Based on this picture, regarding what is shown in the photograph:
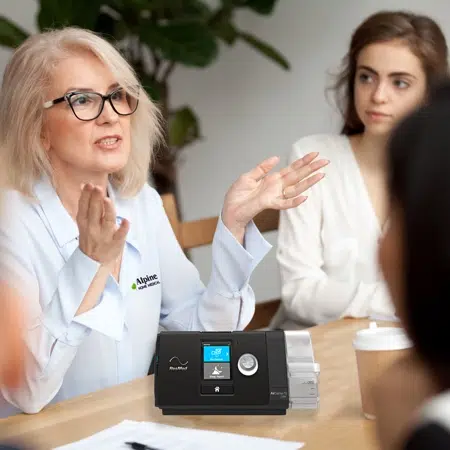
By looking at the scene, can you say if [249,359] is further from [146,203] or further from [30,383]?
[146,203]

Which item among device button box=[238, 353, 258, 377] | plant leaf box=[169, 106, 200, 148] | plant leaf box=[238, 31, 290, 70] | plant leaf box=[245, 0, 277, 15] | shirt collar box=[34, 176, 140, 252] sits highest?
plant leaf box=[245, 0, 277, 15]

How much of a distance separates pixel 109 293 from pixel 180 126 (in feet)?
7.98

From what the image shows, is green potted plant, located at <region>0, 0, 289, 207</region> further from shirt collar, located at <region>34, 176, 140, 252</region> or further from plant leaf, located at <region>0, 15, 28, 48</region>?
shirt collar, located at <region>34, 176, 140, 252</region>

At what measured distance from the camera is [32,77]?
1.84 m

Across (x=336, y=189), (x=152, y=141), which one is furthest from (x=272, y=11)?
(x=152, y=141)

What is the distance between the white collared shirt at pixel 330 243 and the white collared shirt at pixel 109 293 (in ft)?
1.22

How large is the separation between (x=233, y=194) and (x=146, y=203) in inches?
14.7

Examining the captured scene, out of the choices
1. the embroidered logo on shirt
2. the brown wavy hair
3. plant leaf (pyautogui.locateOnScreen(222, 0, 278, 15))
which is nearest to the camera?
the embroidered logo on shirt

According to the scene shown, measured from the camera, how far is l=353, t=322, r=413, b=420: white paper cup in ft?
4.12

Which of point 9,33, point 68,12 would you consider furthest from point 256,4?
point 9,33

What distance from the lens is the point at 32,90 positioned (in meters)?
1.83

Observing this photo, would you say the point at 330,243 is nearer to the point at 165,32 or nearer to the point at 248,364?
the point at 248,364

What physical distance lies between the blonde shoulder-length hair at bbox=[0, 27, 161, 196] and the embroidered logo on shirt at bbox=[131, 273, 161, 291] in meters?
0.31

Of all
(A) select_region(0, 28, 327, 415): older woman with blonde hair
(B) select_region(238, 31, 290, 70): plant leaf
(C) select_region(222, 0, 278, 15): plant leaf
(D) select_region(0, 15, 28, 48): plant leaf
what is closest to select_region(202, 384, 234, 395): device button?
(A) select_region(0, 28, 327, 415): older woman with blonde hair
